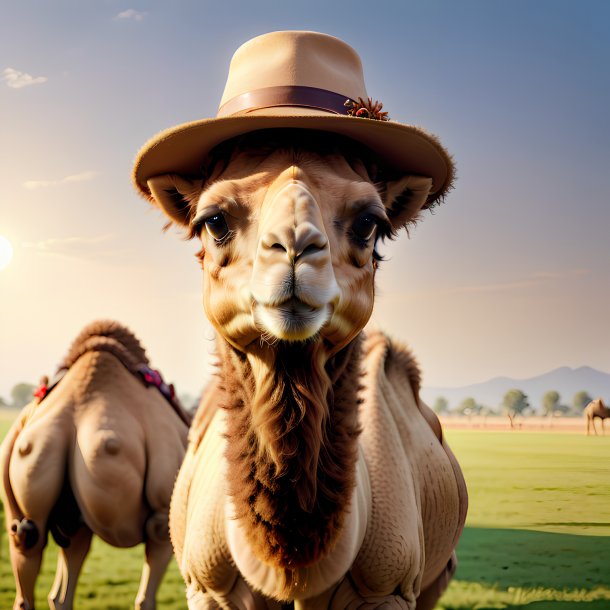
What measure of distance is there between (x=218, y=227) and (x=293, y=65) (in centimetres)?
80

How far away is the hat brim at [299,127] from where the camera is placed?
92.5 inches

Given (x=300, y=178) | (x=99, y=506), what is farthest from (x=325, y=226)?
(x=99, y=506)

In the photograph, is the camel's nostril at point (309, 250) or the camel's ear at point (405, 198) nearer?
the camel's nostril at point (309, 250)

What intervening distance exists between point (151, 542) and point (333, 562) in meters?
3.16

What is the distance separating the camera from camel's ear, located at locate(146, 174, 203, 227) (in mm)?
2662

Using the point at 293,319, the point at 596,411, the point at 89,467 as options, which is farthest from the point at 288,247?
the point at 596,411

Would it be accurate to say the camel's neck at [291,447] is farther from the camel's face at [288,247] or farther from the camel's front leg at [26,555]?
the camel's front leg at [26,555]

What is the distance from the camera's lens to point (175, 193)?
2746 mm

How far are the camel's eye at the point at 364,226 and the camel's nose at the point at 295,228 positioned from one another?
25 centimetres

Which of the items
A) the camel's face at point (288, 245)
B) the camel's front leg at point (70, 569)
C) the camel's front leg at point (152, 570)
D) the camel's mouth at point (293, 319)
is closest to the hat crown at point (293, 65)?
the camel's face at point (288, 245)

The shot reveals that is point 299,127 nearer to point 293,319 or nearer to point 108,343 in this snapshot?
point 293,319

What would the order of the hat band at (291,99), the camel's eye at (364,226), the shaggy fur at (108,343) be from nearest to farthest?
the camel's eye at (364,226), the hat band at (291,99), the shaggy fur at (108,343)

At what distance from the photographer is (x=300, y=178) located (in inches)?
85.9

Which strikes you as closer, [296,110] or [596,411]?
[296,110]
